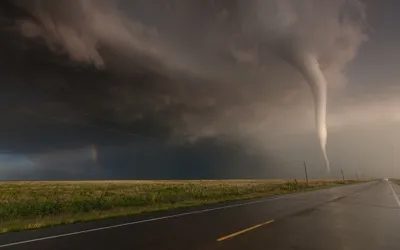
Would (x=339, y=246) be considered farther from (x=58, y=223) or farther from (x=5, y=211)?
(x=5, y=211)

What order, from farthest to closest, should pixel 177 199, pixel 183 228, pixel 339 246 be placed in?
1. pixel 177 199
2. pixel 183 228
3. pixel 339 246

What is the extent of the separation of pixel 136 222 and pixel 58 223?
3097 millimetres

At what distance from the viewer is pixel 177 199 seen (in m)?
26.2

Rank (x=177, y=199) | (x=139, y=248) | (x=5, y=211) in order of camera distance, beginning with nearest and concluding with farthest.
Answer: (x=139, y=248) → (x=5, y=211) → (x=177, y=199)

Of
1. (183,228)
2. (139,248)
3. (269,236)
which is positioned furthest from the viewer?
(183,228)

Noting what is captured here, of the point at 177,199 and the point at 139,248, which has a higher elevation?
the point at 177,199

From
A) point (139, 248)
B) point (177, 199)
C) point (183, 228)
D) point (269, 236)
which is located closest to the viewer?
point (139, 248)

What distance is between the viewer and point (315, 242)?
9.19 meters

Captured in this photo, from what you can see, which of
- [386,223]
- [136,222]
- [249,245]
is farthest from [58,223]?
[386,223]

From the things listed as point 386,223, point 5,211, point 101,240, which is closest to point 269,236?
point 101,240

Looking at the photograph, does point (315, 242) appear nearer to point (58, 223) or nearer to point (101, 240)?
point (101, 240)

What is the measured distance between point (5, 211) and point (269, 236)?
13.2 meters

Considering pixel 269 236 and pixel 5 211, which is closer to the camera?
pixel 269 236

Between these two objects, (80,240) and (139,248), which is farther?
(80,240)
